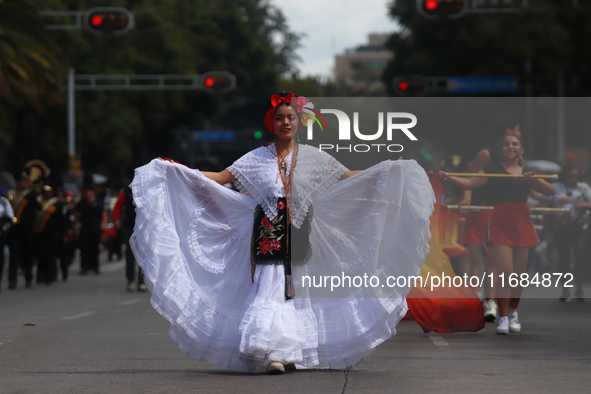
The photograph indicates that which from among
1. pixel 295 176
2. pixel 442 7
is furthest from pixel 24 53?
pixel 295 176

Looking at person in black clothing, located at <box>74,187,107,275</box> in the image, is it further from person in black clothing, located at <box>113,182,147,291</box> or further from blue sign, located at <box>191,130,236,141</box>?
blue sign, located at <box>191,130,236,141</box>

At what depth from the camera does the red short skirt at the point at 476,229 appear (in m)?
11.3

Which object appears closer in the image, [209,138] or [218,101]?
[218,101]

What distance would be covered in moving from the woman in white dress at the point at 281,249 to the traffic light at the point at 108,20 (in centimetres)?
1692

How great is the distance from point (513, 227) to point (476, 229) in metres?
→ 1.21

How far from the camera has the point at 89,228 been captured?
2153 centimetres

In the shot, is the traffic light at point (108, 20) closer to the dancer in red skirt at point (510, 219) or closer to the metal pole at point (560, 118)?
the dancer in red skirt at point (510, 219)

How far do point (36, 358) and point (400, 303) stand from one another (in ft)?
10.7

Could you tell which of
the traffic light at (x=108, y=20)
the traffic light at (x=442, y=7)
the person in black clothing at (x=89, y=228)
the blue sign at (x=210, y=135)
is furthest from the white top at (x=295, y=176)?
the blue sign at (x=210, y=135)

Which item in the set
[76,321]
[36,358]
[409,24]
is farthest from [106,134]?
[36,358]

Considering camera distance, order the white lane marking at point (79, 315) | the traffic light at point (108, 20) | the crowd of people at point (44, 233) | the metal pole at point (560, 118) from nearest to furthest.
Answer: the white lane marking at point (79, 315)
the crowd of people at point (44, 233)
the traffic light at point (108, 20)
the metal pole at point (560, 118)

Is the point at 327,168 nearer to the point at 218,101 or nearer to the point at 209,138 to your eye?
the point at 218,101

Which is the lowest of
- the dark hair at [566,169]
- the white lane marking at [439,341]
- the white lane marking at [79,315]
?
the white lane marking at [79,315]

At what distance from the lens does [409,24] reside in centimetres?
4362
